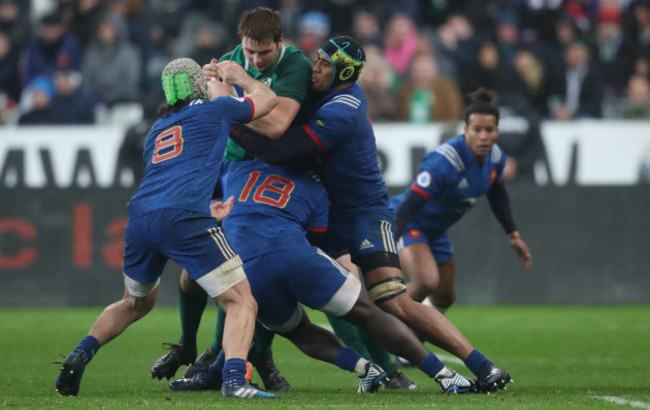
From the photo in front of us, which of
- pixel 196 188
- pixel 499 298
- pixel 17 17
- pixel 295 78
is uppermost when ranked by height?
pixel 17 17

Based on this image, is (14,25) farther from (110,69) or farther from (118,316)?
(118,316)

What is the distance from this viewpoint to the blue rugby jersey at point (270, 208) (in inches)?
294

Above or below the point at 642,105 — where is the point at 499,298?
below

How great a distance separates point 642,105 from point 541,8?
3.20 metres

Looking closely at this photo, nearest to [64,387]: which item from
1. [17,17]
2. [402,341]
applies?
[402,341]

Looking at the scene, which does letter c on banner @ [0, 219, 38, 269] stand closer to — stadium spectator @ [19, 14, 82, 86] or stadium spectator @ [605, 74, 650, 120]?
stadium spectator @ [19, 14, 82, 86]

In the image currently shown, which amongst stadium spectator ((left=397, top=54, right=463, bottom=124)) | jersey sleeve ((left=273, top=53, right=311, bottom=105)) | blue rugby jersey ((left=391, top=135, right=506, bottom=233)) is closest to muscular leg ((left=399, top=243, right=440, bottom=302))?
blue rugby jersey ((left=391, top=135, right=506, bottom=233))

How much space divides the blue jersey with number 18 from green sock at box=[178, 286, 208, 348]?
1184mm

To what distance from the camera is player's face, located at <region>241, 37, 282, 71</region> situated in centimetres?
764

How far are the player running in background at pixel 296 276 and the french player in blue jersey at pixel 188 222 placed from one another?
14.6 inches

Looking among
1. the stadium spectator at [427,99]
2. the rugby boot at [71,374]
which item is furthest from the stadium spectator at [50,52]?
the rugby boot at [71,374]

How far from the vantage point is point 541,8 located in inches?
742

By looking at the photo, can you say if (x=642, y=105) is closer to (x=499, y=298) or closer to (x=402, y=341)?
(x=499, y=298)

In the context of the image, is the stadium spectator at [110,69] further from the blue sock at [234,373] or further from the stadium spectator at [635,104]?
the blue sock at [234,373]
